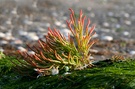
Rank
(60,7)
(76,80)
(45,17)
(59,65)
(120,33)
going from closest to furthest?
1. (76,80)
2. (59,65)
3. (120,33)
4. (45,17)
5. (60,7)

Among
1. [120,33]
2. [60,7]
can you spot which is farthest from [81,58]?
[60,7]

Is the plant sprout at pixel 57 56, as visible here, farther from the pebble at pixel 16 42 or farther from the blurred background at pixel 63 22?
the pebble at pixel 16 42

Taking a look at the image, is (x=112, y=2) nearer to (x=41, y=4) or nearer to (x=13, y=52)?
(x=41, y=4)

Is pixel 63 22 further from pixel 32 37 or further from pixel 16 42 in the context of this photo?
pixel 16 42

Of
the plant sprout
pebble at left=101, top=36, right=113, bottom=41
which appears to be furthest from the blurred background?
the plant sprout

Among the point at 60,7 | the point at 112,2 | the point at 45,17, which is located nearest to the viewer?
the point at 45,17

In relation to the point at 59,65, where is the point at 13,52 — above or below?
above

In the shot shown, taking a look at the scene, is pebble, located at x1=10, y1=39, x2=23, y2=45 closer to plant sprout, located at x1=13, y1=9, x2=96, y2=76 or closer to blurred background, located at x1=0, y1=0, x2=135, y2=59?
blurred background, located at x1=0, y1=0, x2=135, y2=59
